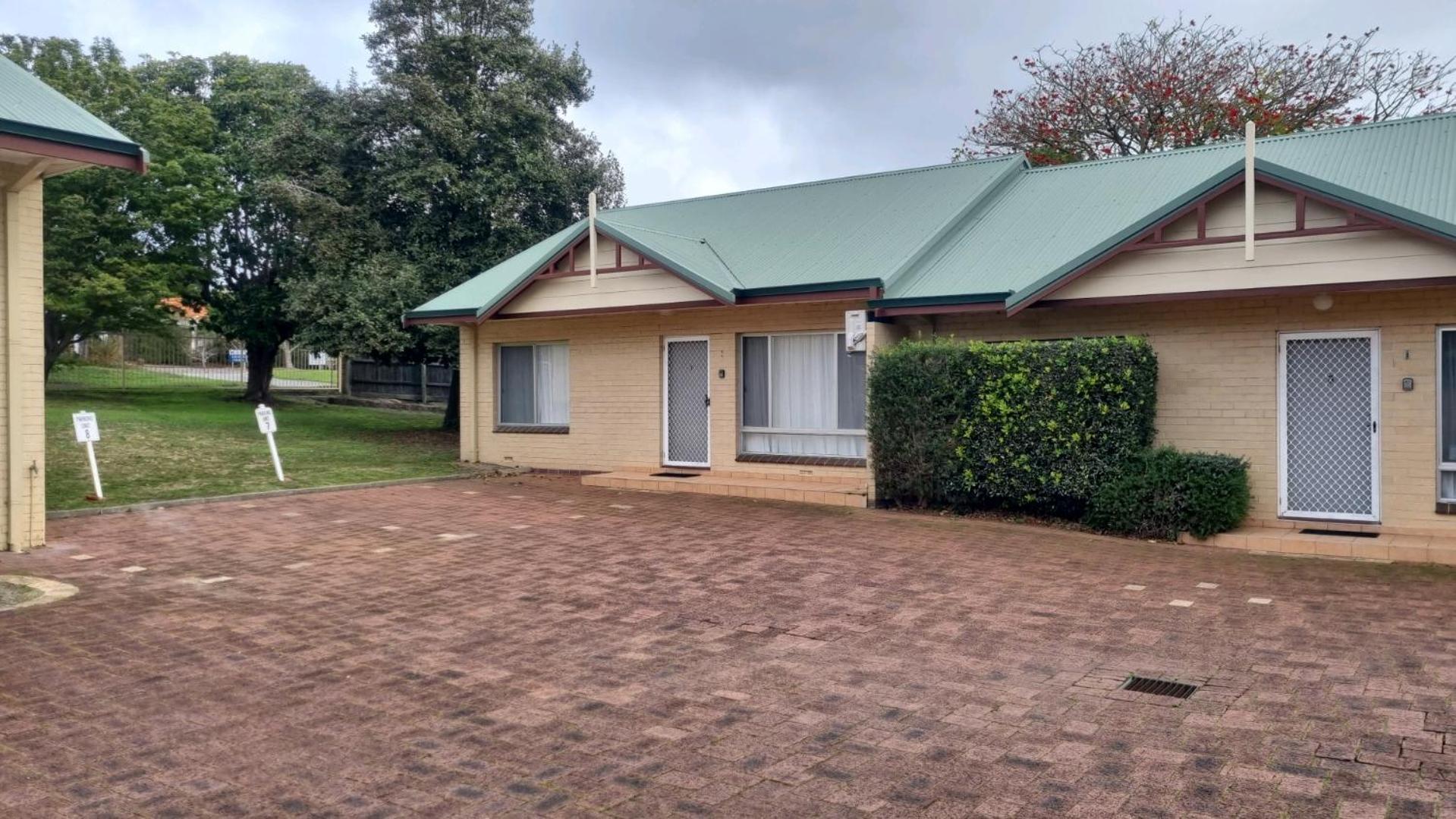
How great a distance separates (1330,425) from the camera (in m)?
→ 11.4

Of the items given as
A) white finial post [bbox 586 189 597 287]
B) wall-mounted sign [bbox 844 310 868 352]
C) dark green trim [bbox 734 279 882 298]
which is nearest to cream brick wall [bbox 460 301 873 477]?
dark green trim [bbox 734 279 882 298]

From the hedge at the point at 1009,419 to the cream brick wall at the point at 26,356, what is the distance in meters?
8.91

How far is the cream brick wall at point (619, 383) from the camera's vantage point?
15227mm

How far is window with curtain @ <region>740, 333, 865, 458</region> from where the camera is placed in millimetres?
14617

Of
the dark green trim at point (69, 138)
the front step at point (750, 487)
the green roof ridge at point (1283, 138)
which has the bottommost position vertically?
the front step at point (750, 487)

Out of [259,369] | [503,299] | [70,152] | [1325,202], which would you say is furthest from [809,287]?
[259,369]

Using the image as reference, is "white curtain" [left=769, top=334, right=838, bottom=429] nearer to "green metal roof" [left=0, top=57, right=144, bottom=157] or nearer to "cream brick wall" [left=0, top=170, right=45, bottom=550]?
"green metal roof" [left=0, top=57, right=144, bottom=157]

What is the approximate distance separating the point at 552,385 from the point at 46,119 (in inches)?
371

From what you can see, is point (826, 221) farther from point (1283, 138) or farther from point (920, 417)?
point (1283, 138)

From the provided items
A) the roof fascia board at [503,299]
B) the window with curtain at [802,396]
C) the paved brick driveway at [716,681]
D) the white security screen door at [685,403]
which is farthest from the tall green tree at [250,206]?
the paved brick driveway at [716,681]

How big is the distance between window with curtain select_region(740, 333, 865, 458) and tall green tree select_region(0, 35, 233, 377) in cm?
1571

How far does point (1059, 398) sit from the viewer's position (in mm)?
11555

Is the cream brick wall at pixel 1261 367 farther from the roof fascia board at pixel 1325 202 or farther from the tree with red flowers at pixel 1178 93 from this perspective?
the tree with red flowers at pixel 1178 93

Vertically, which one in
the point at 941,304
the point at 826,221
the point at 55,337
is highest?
the point at 826,221
